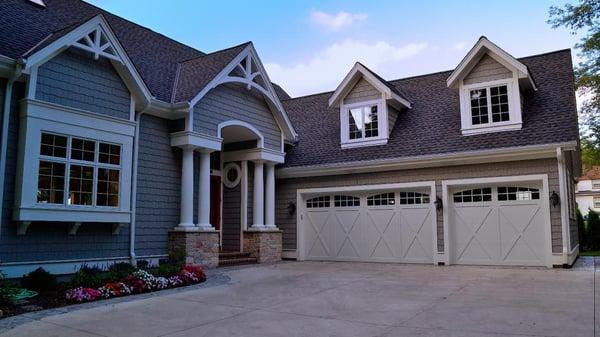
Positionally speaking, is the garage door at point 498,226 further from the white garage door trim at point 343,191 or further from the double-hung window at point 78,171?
the double-hung window at point 78,171

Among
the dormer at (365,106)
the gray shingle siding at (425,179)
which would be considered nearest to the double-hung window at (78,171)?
the gray shingle siding at (425,179)

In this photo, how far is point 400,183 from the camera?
46.8ft

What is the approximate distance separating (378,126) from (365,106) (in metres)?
0.87

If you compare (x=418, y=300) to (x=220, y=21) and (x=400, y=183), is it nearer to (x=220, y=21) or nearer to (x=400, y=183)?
(x=400, y=183)

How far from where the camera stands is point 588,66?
2109 centimetres

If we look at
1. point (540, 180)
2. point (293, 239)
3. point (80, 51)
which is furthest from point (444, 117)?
point (80, 51)

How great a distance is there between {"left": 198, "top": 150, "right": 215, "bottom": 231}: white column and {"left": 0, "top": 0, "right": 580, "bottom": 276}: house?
0.16 feet

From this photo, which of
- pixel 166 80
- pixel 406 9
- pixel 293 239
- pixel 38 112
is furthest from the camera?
pixel 293 239

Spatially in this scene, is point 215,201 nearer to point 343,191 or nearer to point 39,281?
point 343,191

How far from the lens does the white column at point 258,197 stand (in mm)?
14742

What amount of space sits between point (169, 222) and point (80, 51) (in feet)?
15.3

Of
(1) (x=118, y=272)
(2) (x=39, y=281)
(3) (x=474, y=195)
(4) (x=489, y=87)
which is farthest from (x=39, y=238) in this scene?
(4) (x=489, y=87)

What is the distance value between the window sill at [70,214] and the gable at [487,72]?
408 inches

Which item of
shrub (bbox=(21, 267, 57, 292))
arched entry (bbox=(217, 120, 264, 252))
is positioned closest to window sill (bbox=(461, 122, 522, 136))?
arched entry (bbox=(217, 120, 264, 252))
